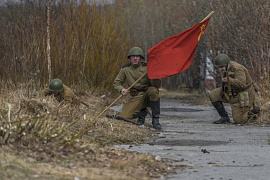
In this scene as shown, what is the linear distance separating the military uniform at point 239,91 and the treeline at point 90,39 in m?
0.69

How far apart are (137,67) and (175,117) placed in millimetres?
2774

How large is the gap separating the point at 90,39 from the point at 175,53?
5.06m

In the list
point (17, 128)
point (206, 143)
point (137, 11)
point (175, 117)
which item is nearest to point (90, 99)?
point (175, 117)

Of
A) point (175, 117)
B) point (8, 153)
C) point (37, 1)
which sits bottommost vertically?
point (175, 117)

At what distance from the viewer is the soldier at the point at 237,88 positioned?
36.0 ft

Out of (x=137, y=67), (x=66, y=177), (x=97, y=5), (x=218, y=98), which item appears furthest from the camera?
(x=97, y=5)

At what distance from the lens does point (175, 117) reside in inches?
512

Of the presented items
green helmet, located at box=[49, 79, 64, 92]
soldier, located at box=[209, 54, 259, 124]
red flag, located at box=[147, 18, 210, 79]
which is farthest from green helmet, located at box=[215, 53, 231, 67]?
green helmet, located at box=[49, 79, 64, 92]

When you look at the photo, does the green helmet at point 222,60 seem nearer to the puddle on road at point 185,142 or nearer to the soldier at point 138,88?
the soldier at point 138,88

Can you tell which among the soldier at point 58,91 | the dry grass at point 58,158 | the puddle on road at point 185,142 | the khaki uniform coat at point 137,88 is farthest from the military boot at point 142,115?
the dry grass at point 58,158

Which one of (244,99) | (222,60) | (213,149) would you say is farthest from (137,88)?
(213,149)

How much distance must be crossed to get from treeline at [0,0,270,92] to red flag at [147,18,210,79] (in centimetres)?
212

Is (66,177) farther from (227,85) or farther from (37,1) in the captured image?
(37,1)

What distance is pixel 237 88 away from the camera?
36.8 feet
